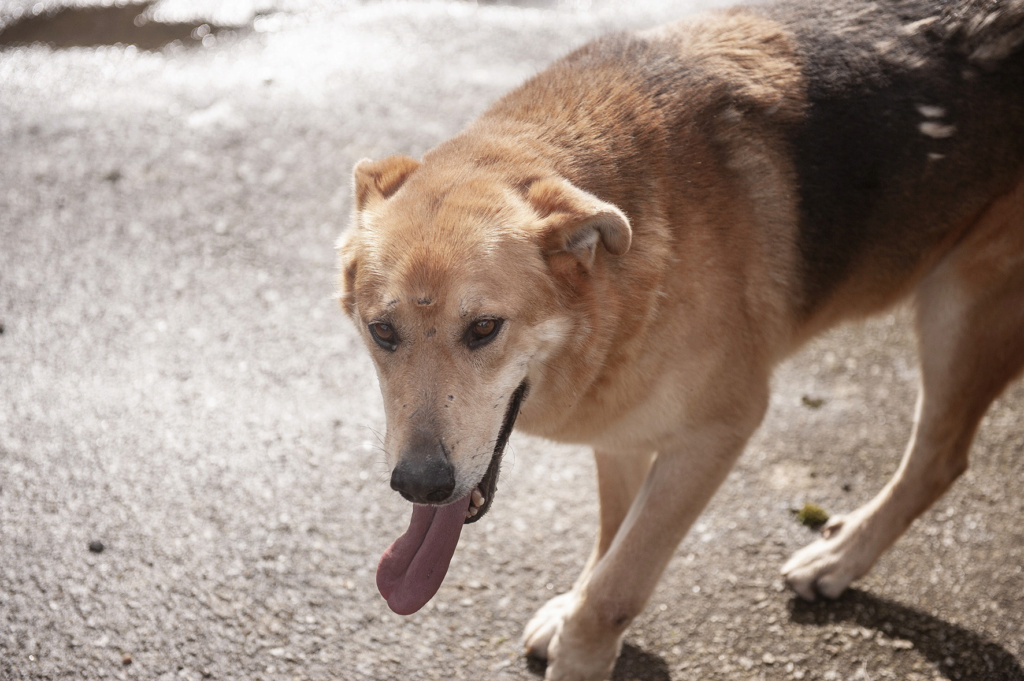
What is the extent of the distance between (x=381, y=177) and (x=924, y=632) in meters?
2.43

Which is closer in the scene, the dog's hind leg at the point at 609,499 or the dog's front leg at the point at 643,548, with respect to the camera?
the dog's front leg at the point at 643,548

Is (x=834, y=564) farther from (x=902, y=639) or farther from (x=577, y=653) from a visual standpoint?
(x=577, y=653)

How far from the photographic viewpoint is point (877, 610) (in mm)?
3154

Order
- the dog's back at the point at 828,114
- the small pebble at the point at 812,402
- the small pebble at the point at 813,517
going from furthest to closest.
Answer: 1. the small pebble at the point at 812,402
2. the small pebble at the point at 813,517
3. the dog's back at the point at 828,114

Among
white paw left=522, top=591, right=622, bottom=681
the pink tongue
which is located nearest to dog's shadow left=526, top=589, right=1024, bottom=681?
white paw left=522, top=591, right=622, bottom=681

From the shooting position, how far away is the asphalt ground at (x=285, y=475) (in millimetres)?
2992

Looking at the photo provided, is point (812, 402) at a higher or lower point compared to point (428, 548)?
lower

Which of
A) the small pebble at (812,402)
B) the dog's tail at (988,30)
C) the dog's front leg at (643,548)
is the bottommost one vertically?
the small pebble at (812,402)

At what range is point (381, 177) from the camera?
2602 mm

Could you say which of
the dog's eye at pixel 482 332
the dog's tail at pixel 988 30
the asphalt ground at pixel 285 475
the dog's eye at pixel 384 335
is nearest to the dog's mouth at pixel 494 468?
the dog's eye at pixel 482 332

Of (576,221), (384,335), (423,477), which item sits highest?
(576,221)

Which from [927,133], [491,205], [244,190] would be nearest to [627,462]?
[491,205]

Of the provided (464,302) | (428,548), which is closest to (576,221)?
(464,302)

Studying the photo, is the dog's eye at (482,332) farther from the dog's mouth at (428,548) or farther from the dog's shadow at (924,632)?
the dog's shadow at (924,632)
